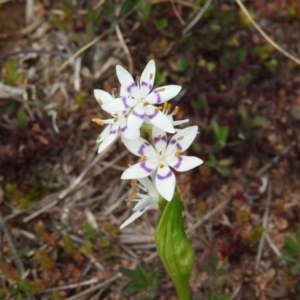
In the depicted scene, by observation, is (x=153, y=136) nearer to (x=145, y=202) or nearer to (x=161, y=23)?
(x=145, y=202)

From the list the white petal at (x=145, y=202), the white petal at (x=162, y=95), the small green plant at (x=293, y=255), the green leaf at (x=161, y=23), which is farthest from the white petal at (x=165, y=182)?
the green leaf at (x=161, y=23)

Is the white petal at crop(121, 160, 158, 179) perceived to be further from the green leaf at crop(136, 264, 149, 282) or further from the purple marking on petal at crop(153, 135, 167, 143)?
the green leaf at crop(136, 264, 149, 282)

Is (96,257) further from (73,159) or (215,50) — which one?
(215,50)

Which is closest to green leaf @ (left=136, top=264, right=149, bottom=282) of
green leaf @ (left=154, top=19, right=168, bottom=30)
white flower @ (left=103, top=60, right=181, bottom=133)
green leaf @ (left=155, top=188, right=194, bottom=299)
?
green leaf @ (left=155, top=188, right=194, bottom=299)

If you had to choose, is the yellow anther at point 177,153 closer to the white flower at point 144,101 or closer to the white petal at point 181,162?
the white petal at point 181,162

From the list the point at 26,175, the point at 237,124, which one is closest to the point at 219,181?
the point at 237,124
